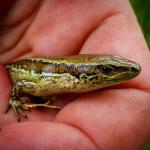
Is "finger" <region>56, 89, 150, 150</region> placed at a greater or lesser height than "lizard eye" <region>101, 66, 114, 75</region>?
lesser

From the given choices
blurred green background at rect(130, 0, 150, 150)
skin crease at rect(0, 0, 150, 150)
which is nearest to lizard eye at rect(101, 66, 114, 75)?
skin crease at rect(0, 0, 150, 150)

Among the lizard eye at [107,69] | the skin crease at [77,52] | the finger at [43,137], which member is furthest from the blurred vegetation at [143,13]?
the finger at [43,137]

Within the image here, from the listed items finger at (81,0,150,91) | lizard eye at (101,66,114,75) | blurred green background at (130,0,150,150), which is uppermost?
finger at (81,0,150,91)

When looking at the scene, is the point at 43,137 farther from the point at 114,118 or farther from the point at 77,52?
the point at 77,52

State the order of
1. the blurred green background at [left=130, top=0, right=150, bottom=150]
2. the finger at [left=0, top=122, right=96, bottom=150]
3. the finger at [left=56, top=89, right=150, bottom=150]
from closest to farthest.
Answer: the finger at [left=0, top=122, right=96, bottom=150]
the finger at [left=56, top=89, right=150, bottom=150]
the blurred green background at [left=130, top=0, right=150, bottom=150]

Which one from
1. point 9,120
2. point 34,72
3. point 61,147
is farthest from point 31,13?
point 61,147

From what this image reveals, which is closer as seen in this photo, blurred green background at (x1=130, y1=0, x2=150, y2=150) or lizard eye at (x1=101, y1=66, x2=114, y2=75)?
lizard eye at (x1=101, y1=66, x2=114, y2=75)

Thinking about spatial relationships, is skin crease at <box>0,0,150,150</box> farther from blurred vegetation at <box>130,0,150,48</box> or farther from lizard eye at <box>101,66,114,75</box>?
blurred vegetation at <box>130,0,150,48</box>
